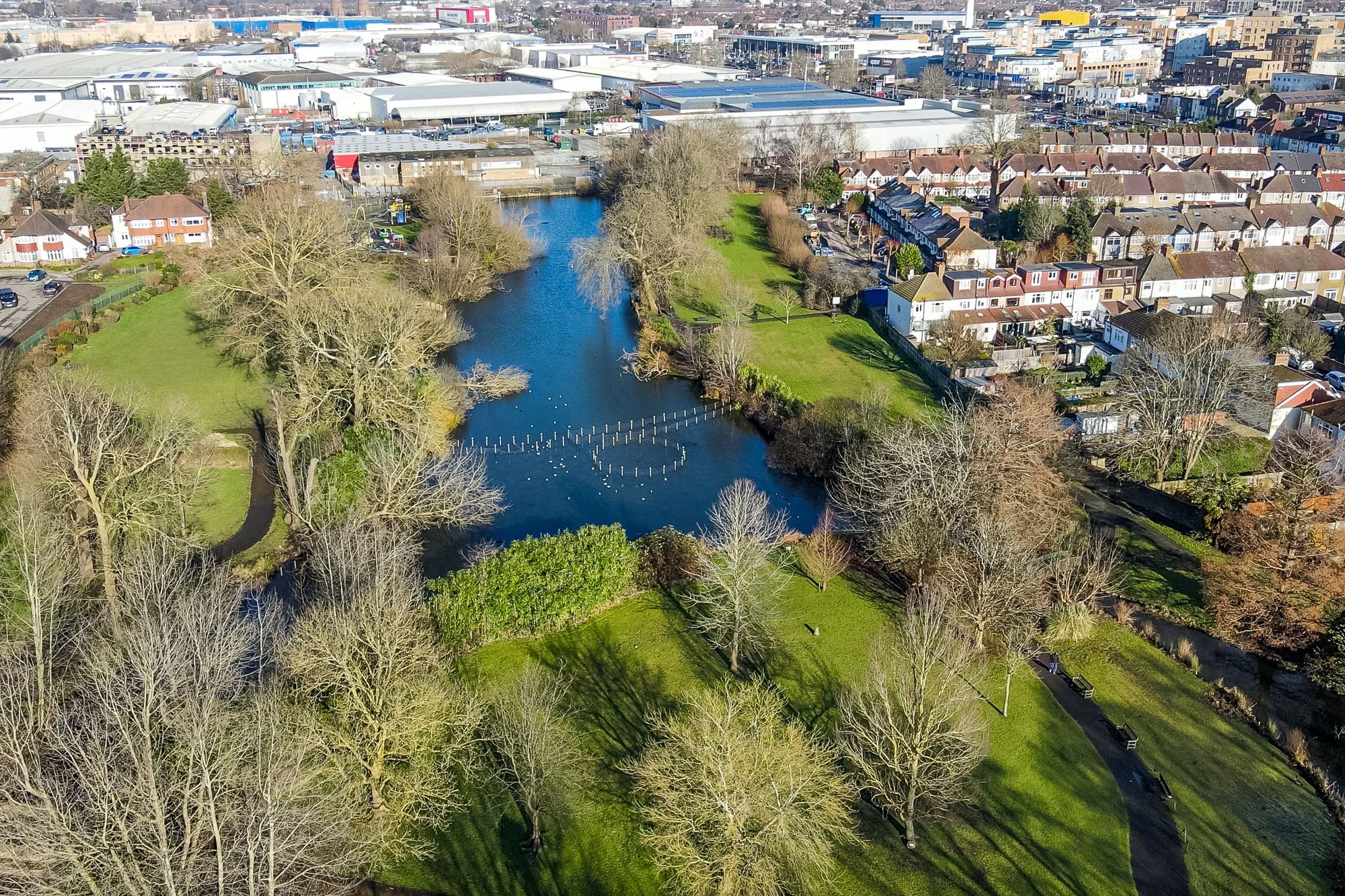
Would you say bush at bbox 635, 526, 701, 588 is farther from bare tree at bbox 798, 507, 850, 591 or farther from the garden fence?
the garden fence

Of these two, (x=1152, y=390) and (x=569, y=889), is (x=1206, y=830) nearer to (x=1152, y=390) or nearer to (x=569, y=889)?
(x=569, y=889)

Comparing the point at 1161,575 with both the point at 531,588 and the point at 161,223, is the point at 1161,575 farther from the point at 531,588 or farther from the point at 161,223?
the point at 161,223

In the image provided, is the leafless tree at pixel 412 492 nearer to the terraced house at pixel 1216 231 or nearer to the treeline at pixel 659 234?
the treeline at pixel 659 234

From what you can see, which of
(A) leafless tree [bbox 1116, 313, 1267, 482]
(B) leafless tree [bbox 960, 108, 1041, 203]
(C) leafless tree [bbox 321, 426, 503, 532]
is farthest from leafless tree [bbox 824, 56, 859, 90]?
(C) leafless tree [bbox 321, 426, 503, 532]

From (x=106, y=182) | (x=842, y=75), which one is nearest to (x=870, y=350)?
(x=106, y=182)

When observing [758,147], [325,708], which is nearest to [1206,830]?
[325,708]
